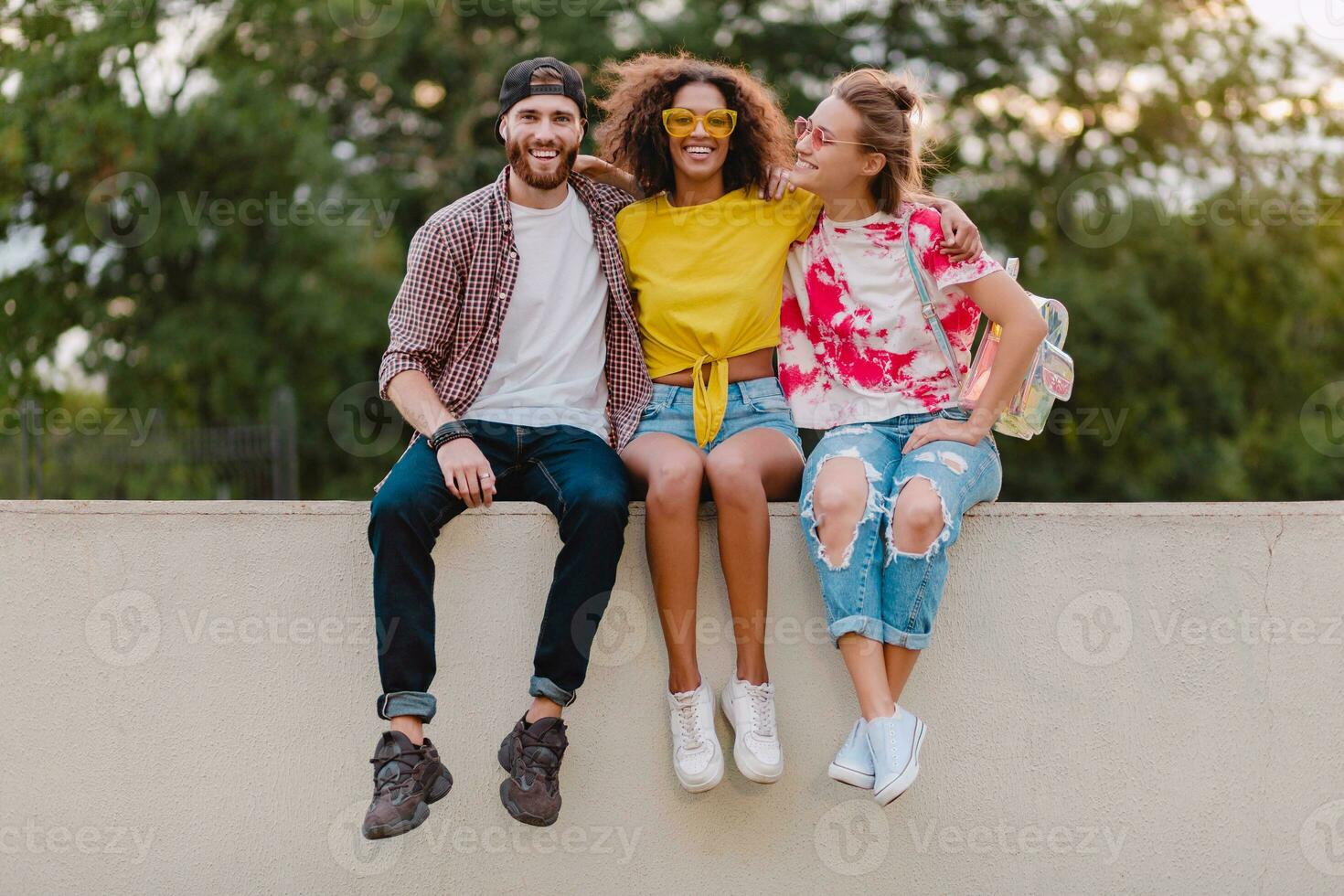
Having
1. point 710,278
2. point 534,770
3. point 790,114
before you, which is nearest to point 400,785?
point 534,770

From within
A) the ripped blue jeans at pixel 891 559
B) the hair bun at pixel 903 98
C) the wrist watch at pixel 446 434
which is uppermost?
the hair bun at pixel 903 98

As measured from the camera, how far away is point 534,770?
2797mm

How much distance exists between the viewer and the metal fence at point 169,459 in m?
9.04

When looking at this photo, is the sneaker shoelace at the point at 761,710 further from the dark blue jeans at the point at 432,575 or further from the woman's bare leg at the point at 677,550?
the dark blue jeans at the point at 432,575

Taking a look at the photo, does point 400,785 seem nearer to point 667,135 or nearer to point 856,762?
point 856,762

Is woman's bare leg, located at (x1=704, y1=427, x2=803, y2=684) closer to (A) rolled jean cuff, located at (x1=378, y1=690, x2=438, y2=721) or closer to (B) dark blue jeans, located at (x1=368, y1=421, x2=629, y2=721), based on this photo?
(B) dark blue jeans, located at (x1=368, y1=421, x2=629, y2=721)

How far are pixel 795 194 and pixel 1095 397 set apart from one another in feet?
33.5

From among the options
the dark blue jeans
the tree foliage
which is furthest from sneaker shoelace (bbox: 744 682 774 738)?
the tree foliage

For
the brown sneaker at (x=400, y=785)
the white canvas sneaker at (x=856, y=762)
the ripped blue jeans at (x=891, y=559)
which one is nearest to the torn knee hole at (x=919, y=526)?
the ripped blue jeans at (x=891, y=559)

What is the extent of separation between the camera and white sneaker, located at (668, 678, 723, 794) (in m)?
2.91

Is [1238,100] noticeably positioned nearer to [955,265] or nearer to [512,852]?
[955,265]

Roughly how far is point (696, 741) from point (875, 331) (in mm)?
1087

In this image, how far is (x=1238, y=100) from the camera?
13.7 metres

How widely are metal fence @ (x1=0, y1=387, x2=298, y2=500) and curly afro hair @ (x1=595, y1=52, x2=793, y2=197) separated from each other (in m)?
6.32
